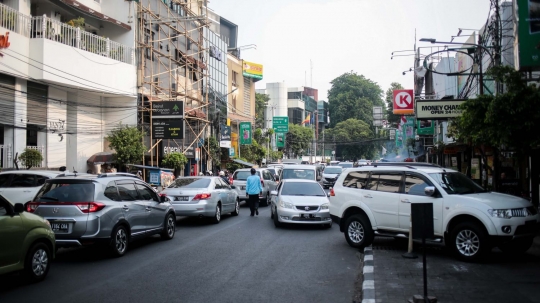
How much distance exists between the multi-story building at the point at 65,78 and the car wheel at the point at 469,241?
17.5 metres

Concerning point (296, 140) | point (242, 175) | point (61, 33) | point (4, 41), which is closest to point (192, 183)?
point (242, 175)

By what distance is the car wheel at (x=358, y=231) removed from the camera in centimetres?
1101

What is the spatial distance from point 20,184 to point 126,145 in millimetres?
12550

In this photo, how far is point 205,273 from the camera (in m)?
8.42

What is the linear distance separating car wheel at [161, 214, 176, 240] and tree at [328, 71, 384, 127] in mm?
78050

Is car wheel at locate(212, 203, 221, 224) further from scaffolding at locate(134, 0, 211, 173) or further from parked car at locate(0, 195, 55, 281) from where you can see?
scaffolding at locate(134, 0, 211, 173)

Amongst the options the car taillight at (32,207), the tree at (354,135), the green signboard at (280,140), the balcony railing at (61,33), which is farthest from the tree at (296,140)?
the car taillight at (32,207)

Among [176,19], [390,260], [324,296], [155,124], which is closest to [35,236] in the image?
[324,296]

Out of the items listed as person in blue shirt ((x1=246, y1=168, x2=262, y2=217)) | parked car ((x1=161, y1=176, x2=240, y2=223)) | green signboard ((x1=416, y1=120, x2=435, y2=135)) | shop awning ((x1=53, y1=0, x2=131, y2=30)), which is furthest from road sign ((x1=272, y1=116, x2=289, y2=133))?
parked car ((x1=161, y1=176, x2=240, y2=223))

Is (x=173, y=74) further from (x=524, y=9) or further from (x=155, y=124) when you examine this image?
(x=524, y=9)

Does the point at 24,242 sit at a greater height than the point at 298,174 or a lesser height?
lesser

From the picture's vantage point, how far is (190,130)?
1435 inches

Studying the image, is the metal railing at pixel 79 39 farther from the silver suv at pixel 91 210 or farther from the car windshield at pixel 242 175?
the silver suv at pixel 91 210

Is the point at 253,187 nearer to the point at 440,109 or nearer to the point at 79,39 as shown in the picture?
the point at 440,109
